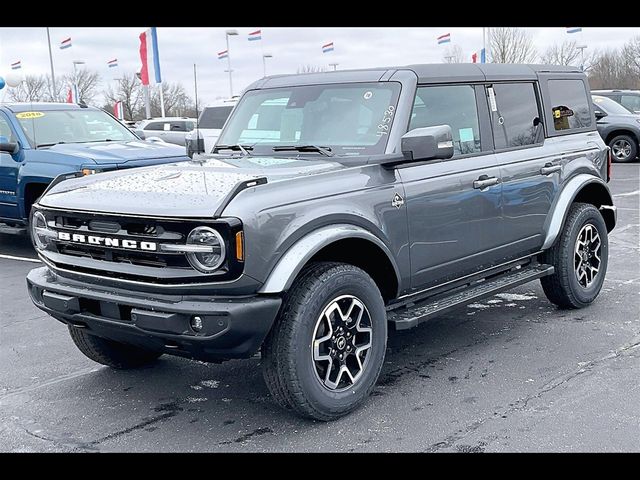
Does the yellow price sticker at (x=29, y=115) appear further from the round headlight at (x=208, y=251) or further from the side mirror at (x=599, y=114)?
the side mirror at (x=599, y=114)

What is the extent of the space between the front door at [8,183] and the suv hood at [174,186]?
5001mm

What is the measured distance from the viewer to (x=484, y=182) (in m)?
5.01

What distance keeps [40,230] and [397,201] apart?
2.07 m

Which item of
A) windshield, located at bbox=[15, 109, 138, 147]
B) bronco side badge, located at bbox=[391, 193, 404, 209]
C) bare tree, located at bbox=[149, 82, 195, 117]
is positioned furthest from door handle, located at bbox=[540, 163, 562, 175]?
bare tree, located at bbox=[149, 82, 195, 117]

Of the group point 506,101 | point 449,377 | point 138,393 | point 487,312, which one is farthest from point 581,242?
point 138,393

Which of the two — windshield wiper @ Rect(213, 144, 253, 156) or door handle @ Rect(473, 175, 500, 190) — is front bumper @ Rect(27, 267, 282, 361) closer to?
windshield wiper @ Rect(213, 144, 253, 156)

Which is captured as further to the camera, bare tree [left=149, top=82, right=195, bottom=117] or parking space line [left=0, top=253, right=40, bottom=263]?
bare tree [left=149, top=82, right=195, bottom=117]

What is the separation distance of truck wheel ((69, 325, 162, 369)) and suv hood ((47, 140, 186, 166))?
4.00m

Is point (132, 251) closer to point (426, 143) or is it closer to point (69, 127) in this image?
point (426, 143)

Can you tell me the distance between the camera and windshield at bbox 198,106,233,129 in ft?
49.3

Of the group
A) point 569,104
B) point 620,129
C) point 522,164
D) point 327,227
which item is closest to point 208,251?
point 327,227

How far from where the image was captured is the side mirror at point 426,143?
4.30m

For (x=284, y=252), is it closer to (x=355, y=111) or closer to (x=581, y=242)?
(x=355, y=111)

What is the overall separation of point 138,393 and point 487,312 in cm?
293
